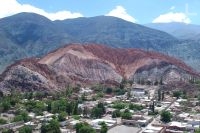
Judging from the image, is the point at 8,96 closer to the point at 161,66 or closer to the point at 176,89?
the point at 176,89

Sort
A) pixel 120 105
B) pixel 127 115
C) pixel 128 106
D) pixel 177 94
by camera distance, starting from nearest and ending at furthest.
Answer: pixel 127 115
pixel 120 105
pixel 128 106
pixel 177 94

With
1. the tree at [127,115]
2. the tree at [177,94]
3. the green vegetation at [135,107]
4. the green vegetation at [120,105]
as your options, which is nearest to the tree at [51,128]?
the tree at [127,115]

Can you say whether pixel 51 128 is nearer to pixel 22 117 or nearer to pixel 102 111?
pixel 22 117

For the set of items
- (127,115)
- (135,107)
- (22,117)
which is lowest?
(22,117)

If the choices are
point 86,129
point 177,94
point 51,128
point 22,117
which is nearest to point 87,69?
point 177,94

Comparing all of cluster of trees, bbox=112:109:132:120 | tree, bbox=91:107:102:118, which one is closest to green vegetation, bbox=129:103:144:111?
cluster of trees, bbox=112:109:132:120

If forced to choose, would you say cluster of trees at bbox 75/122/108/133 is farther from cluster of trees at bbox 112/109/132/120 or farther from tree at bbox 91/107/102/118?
tree at bbox 91/107/102/118

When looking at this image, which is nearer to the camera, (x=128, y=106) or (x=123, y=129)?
(x=123, y=129)

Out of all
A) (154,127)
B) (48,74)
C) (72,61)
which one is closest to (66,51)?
(72,61)
